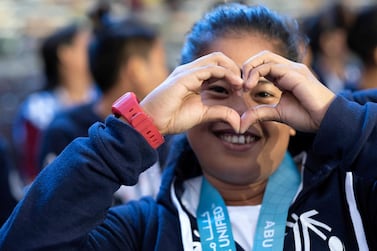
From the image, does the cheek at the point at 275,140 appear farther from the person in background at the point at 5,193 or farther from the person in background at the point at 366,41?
the person in background at the point at 366,41

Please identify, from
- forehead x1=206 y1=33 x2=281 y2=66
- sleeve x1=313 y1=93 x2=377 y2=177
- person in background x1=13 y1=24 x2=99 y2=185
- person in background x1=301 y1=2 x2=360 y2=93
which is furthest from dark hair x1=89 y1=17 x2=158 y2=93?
person in background x1=301 y1=2 x2=360 y2=93

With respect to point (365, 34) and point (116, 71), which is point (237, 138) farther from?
point (365, 34)

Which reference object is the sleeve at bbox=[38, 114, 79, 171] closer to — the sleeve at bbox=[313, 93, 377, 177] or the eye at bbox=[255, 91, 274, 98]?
the eye at bbox=[255, 91, 274, 98]

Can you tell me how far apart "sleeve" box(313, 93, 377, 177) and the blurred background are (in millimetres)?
4970

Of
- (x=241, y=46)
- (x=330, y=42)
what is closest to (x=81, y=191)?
(x=241, y=46)

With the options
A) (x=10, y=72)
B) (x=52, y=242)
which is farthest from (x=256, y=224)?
(x=10, y=72)

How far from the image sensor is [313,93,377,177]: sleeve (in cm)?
131

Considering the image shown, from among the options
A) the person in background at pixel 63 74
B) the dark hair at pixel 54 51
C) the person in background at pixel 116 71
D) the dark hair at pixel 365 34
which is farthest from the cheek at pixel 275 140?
the dark hair at pixel 54 51

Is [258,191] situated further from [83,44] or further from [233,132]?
[83,44]

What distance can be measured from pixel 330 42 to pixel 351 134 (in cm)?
399

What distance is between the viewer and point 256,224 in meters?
1.50

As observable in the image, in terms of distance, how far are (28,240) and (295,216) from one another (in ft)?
1.89

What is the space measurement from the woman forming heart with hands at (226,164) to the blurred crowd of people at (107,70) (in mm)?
207

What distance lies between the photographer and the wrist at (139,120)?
1322mm
